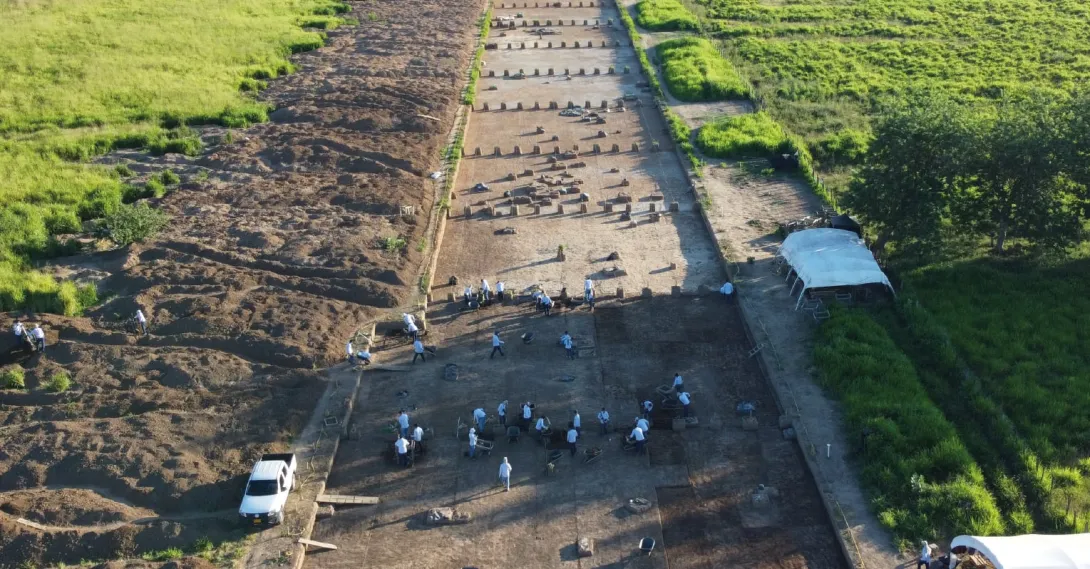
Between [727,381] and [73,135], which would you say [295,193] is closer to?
[73,135]

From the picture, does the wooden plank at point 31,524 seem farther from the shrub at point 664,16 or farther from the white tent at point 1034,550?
the shrub at point 664,16

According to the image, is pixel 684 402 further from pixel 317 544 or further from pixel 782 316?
pixel 317 544

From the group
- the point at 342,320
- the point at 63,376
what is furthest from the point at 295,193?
the point at 63,376

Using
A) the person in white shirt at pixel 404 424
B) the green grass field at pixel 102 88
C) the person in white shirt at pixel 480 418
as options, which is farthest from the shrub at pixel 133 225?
the person in white shirt at pixel 480 418

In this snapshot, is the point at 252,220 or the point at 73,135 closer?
the point at 252,220

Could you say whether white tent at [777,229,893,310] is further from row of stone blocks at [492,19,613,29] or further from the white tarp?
row of stone blocks at [492,19,613,29]

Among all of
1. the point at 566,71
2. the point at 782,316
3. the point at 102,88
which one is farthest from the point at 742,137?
the point at 102,88

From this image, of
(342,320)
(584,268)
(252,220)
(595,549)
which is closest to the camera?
(595,549)
